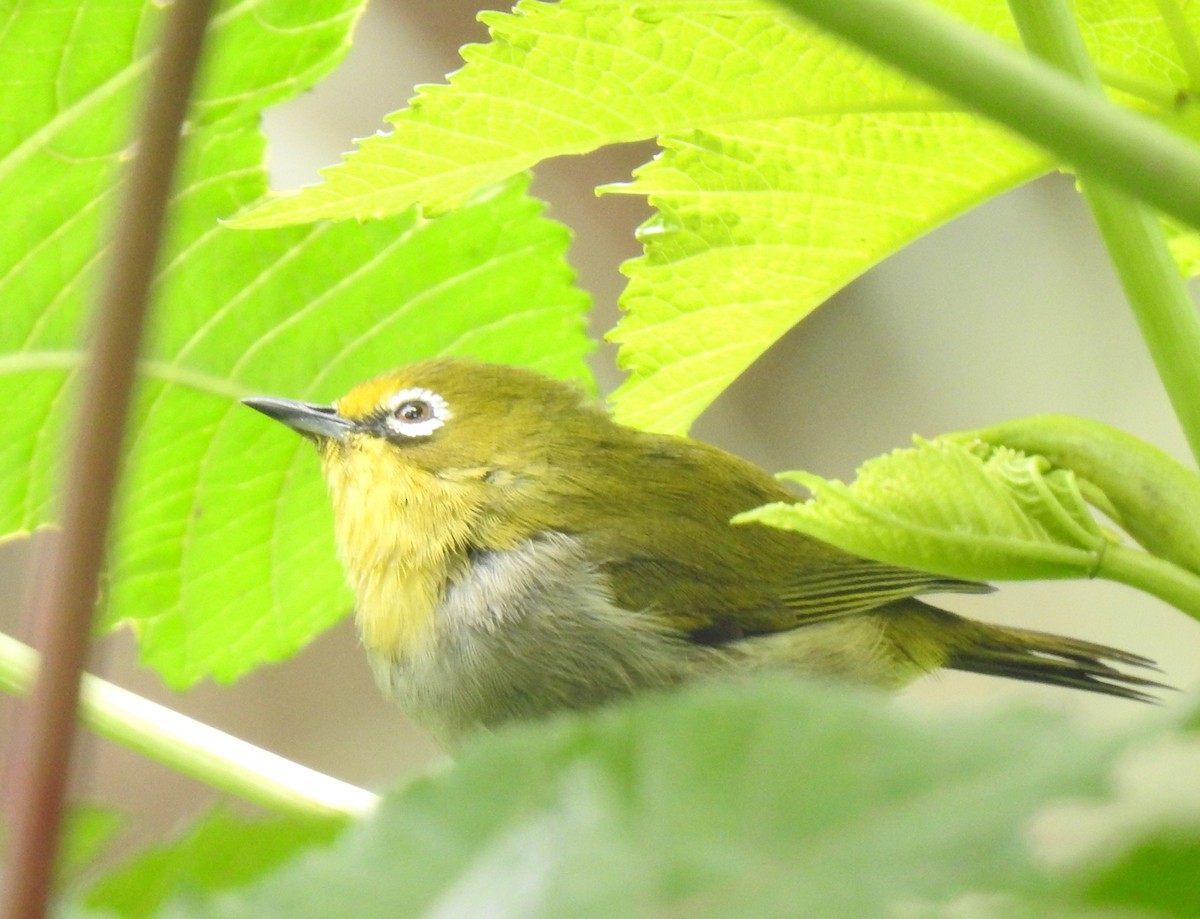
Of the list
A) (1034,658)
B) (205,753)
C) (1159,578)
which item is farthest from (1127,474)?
(1034,658)

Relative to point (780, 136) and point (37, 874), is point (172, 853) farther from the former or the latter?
point (780, 136)

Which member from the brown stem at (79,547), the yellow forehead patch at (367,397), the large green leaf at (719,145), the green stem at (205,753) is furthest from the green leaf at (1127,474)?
the yellow forehead patch at (367,397)

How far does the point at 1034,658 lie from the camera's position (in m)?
2.06

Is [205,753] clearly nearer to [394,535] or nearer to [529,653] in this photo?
[529,653]

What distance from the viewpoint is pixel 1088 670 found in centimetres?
195

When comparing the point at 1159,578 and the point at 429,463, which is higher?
the point at 1159,578

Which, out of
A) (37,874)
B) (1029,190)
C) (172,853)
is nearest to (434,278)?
(172,853)

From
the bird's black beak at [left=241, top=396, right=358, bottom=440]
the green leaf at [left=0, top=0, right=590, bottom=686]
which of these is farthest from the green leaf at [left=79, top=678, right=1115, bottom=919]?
the bird's black beak at [left=241, top=396, right=358, bottom=440]

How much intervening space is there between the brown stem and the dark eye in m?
1.88

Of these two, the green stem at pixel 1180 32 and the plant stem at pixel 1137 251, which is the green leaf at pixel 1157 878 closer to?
the plant stem at pixel 1137 251

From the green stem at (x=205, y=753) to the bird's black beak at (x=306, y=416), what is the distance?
623 mm

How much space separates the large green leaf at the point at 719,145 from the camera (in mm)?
1194

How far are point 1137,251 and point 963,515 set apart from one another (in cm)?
23

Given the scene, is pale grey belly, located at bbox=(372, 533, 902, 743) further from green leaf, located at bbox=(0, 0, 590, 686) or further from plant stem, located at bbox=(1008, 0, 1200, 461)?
plant stem, located at bbox=(1008, 0, 1200, 461)
